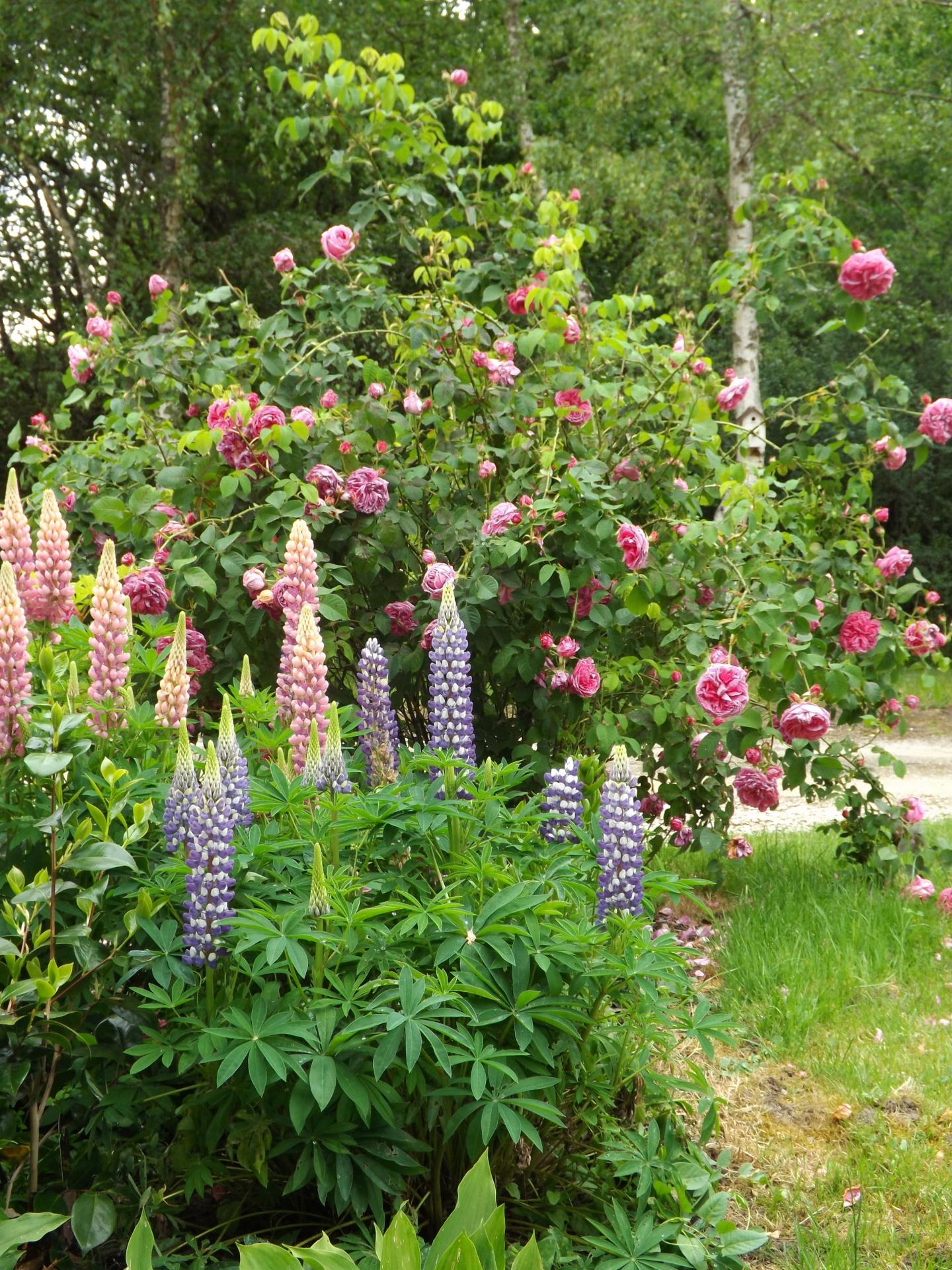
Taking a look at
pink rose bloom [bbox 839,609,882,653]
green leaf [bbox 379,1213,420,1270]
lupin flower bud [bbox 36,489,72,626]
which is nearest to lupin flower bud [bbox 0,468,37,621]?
lupin flower bud [bbox 36,489,72,626]

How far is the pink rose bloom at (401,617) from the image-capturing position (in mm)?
4199

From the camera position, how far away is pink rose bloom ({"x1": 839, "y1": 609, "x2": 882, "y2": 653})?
182 inches

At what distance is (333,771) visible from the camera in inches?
93.9

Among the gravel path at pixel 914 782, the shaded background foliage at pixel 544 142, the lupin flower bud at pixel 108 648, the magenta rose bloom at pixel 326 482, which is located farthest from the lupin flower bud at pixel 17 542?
the shaded background foliage at pixel 544 142

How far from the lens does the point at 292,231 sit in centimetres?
1550

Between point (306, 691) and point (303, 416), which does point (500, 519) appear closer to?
point (303, 416)

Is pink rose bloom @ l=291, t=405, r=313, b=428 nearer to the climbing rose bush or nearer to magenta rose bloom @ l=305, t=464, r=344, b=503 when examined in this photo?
the climbing rose bush

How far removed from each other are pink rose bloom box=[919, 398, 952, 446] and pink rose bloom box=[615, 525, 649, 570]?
1615 mm

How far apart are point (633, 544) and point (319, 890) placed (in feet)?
6.82

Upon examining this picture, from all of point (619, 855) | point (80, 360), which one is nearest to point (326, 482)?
point (80, 360)

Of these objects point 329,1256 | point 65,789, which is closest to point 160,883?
point 65,789

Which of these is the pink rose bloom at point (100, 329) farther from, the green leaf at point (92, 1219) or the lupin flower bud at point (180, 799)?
the green leaf at point (92, 1219)

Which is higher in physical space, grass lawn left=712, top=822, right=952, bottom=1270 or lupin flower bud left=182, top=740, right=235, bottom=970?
lupin flower bud left=182, top=740, right=235, bottom=970

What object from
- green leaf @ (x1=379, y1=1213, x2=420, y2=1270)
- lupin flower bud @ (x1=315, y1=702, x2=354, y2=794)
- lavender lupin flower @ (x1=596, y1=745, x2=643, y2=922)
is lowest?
green leaf @ (x1=379, y1=1213, x2=420, y2=1270)
